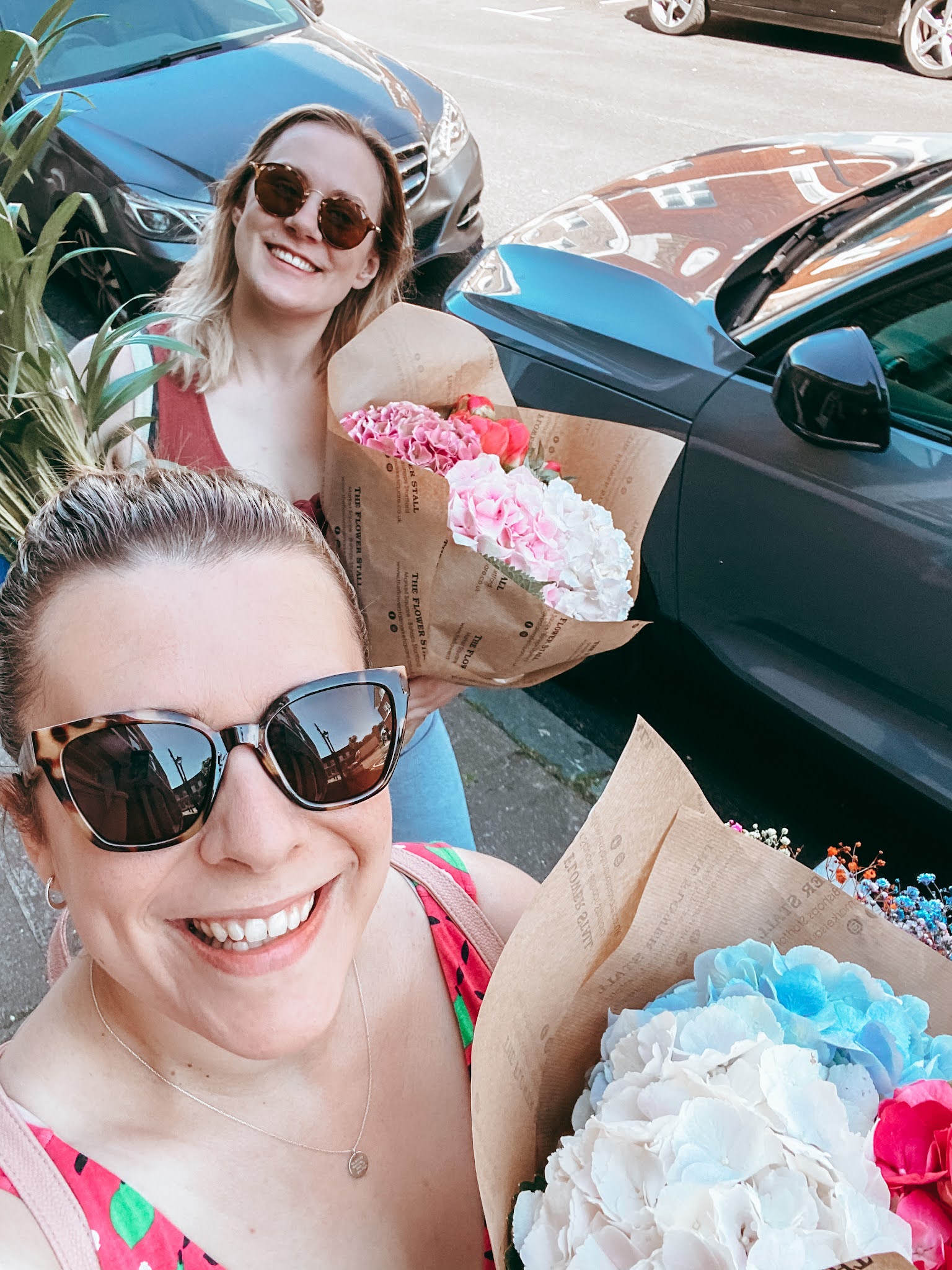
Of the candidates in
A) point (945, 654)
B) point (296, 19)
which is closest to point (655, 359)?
point (945, 654)

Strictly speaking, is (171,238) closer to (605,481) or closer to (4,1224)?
(605,481)

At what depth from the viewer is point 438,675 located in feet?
5.92

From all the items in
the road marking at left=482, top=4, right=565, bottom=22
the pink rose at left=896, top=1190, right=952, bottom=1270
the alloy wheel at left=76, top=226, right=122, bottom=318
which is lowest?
the alloy wheel at left=76, top=226, right=122, bottom=318

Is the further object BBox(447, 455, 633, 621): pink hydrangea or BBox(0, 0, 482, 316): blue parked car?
BBox(0, 0, 482, 316): blue parked car

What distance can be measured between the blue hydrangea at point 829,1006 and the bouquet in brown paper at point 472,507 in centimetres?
66

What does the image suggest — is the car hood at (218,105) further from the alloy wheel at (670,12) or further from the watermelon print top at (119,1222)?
the alloy wheel at (670,12)

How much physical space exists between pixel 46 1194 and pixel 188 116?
4.94 m

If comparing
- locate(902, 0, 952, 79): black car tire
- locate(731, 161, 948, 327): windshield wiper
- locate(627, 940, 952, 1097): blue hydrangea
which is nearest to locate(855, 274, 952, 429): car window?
locate(731, 161, 948, 327): windshield wiper

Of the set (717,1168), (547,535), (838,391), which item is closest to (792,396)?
(838,391)

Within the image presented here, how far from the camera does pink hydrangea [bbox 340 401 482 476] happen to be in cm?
174

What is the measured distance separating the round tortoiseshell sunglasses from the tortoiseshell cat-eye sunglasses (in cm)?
123

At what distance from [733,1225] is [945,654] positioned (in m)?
2.01

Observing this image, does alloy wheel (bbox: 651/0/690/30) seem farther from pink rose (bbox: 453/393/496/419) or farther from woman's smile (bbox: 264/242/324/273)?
pink rose (bbox: 453/393/496/419)

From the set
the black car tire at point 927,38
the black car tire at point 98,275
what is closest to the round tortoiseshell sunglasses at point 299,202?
the black car tire at point 98,275
